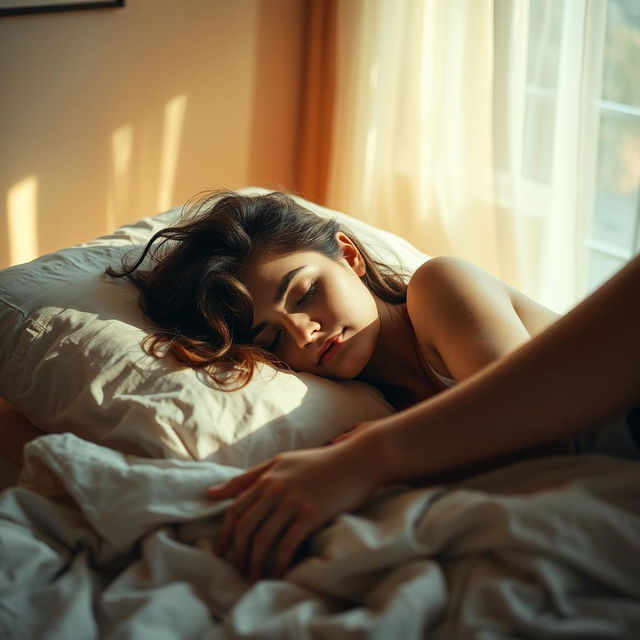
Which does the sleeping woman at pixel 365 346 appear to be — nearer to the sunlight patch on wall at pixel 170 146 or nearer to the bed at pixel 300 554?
the bed at pixel 300 554

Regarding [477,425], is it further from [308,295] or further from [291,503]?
[308,295]

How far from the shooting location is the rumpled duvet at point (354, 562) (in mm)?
727

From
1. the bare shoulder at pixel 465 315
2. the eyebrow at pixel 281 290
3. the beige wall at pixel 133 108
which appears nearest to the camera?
the bare shoulder at pixel 465 315

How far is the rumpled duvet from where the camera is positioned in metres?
0.73

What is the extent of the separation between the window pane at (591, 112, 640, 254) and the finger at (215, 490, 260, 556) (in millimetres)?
1613

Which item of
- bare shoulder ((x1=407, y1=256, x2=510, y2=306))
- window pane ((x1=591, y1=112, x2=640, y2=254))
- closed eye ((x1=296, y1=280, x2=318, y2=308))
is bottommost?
closed eye ((x1=296, y1=280, x2=318, y2=308))

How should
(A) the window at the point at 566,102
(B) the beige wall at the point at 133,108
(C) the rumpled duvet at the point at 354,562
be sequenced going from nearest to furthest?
(C) the rumpled duvet at the point at 354,562
(A) the window at the point at 566,102
(B) the beige wall at the point at 133,108

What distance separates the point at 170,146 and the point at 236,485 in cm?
171

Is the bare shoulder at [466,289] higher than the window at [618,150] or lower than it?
lower

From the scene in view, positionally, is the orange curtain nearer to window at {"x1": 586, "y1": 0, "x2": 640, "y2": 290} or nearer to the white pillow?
window at {"x1": 586, "y1": 0, "x2": 640, "y2": 290}

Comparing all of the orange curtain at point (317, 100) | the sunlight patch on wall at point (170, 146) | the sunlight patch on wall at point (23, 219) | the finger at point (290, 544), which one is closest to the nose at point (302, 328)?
the finger at point (290, 544)

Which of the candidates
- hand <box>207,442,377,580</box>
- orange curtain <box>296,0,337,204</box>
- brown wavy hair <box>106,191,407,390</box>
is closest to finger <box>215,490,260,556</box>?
hand <box>207,442,377,580</box>

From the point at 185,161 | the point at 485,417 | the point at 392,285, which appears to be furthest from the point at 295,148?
the point at 485,417

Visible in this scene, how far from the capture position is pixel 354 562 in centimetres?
78
